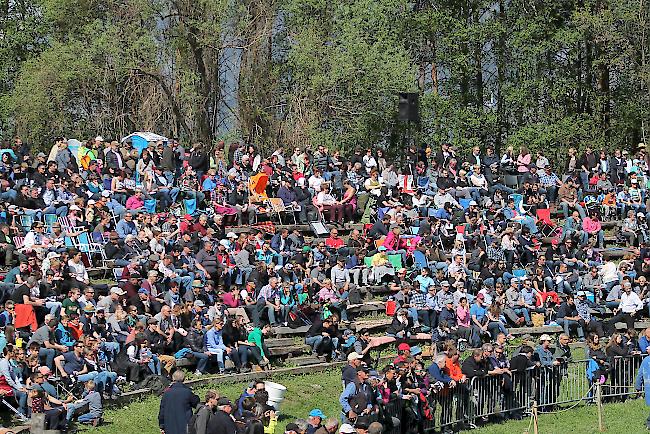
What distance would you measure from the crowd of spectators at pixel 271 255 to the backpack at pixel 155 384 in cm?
16

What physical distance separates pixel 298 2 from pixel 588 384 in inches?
1042

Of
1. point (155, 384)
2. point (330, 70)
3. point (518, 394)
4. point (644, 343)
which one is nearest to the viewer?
point (155, 384)

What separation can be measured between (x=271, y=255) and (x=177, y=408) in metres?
10.1

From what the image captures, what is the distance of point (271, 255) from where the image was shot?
83.6 feet

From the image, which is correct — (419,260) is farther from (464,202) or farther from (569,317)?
(464,202)

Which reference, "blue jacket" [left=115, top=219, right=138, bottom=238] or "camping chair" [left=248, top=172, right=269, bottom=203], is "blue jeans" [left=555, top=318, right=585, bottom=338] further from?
"blue jacket" [left=115, top=219, right=138, bottom=238]

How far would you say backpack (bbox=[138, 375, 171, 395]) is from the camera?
19047mm

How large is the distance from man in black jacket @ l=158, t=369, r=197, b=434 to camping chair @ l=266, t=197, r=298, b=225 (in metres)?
13.3

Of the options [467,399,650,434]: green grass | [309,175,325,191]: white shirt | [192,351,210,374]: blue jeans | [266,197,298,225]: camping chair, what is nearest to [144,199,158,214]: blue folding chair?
[266,197,298,225]: camping chair

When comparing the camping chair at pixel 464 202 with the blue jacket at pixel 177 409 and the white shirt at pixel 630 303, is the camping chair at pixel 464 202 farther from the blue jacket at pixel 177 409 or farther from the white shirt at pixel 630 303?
the blue jacket at pixel 177 409

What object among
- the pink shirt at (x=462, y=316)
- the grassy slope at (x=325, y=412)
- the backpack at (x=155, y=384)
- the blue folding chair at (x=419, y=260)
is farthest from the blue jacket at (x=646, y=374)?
the backpack at (x=155, y=384)

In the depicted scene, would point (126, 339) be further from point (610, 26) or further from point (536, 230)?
point (610, 26)

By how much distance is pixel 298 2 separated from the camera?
44062 millimetres

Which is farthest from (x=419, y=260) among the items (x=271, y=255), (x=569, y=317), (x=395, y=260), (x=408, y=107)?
(x=408, y=107)
